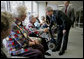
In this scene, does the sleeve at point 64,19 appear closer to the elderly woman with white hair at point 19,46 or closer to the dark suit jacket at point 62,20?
the dark suit jacket at point 62,20

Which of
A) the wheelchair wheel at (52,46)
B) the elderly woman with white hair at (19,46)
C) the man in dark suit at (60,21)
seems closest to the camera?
the elderly woman with white hair at (19,46)

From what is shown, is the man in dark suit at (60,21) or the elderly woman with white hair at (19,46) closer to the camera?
the elderly woman with white hair at (19,46)

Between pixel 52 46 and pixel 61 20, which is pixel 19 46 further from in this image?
pixel 52 46

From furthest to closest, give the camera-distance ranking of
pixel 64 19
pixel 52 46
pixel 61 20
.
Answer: pixel 52 46, pixel 61 20, pixel 64 19

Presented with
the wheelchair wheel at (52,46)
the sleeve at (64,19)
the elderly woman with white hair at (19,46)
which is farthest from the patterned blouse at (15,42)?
the wheelchair wheel at (52,46)

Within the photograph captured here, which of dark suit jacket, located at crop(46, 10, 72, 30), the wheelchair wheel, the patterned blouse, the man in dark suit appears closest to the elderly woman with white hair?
the patterned blouse

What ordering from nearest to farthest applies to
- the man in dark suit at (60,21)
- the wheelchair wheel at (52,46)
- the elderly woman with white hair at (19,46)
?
the elderly woman with white hair at (19,46) < the man in dark suit at (60,21) < the wheelchair wheel at (52,46)

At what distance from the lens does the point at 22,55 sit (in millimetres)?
1610

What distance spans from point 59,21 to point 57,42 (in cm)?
73

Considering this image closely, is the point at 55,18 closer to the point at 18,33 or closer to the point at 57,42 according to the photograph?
the point at 57,42

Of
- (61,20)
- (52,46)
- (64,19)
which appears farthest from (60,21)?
(52,46)

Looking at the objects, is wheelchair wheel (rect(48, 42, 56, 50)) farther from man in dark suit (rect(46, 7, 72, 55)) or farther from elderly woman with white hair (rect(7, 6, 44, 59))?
elderly woman with white hair (rect(7, 6, 44, 59))

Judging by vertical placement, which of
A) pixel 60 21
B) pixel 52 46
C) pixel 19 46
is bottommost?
pixel 52 46

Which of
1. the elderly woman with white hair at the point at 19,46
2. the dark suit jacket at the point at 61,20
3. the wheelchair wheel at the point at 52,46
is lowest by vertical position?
the wheelchair wheel at the point at 52,46
